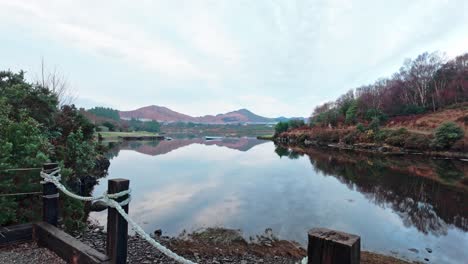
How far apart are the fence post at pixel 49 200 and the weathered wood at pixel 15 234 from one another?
25 cm

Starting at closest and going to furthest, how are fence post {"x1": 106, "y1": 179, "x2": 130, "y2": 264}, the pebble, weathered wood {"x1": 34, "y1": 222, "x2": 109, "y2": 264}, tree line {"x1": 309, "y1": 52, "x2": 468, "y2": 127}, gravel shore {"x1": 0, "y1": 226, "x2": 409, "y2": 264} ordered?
fence post {"x1": 106, "y1": 179, "x2": 130, "y2": 264}
weathered wood {"x1": 34, "y1": 222, "x2": 109, "y2": 264}
the pebble
gravel shore {"x1": 0, "y1": 226, "x2": 409, "y2": 264}
tree line {"x1": 309, "y1": 52, "x2": 468, "y2": 127}

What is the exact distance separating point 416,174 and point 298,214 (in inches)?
402

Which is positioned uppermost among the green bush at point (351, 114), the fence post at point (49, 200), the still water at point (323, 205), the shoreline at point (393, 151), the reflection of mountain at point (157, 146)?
the green bush at point (351, 114)

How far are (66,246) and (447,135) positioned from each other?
28419mm

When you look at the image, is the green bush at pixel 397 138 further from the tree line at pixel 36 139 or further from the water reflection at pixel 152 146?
the tree line at pixel 36 139

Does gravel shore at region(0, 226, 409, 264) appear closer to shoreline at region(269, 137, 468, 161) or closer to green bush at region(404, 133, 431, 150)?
shoreline at region(269, 137, 468, 161)

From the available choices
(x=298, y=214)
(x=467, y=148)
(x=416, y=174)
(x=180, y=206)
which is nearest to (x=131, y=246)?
(x=180, y=206)

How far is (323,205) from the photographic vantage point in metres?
9.20

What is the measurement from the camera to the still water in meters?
6.54

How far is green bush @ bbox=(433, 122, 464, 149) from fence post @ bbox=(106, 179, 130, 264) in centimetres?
2804

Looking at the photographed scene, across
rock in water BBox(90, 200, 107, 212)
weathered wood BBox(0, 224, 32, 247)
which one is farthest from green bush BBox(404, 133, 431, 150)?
weathered wood BBox(0, 224, 32, 247)

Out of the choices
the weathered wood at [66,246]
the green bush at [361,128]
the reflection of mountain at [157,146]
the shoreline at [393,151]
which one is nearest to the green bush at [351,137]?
the green bush at [361,128]

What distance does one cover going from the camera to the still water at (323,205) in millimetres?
6543

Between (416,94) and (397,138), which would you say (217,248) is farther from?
(416,94)
